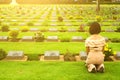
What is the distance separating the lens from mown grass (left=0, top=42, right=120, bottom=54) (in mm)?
12703

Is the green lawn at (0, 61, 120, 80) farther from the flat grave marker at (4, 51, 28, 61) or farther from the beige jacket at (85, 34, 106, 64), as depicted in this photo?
the flat grave marker at (4, 51, 28, 61)

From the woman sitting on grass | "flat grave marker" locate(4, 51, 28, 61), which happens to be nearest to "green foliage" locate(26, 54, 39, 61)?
"flat grave marker" locate(4, 51, 28, 61)

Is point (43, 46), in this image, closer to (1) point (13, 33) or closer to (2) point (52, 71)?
(1) point (13, 33)

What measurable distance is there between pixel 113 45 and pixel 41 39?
3.20 meters

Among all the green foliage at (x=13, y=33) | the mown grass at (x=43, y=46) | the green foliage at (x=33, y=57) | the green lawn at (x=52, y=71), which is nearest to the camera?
the green lawn at (x=52, y=71)

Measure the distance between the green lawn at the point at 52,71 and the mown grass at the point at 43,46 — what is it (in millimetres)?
2072

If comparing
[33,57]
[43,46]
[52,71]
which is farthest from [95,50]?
[43,46]

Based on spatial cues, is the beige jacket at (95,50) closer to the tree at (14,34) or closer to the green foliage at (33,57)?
the green foliage at (33,57)

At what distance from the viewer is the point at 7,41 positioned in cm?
1488

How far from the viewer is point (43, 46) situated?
44.4 feet

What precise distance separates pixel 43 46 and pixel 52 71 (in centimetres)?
409

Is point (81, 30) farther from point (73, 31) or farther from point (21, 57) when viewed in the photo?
point (21, 57)

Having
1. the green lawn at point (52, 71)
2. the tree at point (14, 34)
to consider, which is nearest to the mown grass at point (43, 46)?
the tree at point (14, 34)

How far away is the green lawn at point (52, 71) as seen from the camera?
891 centimetres
